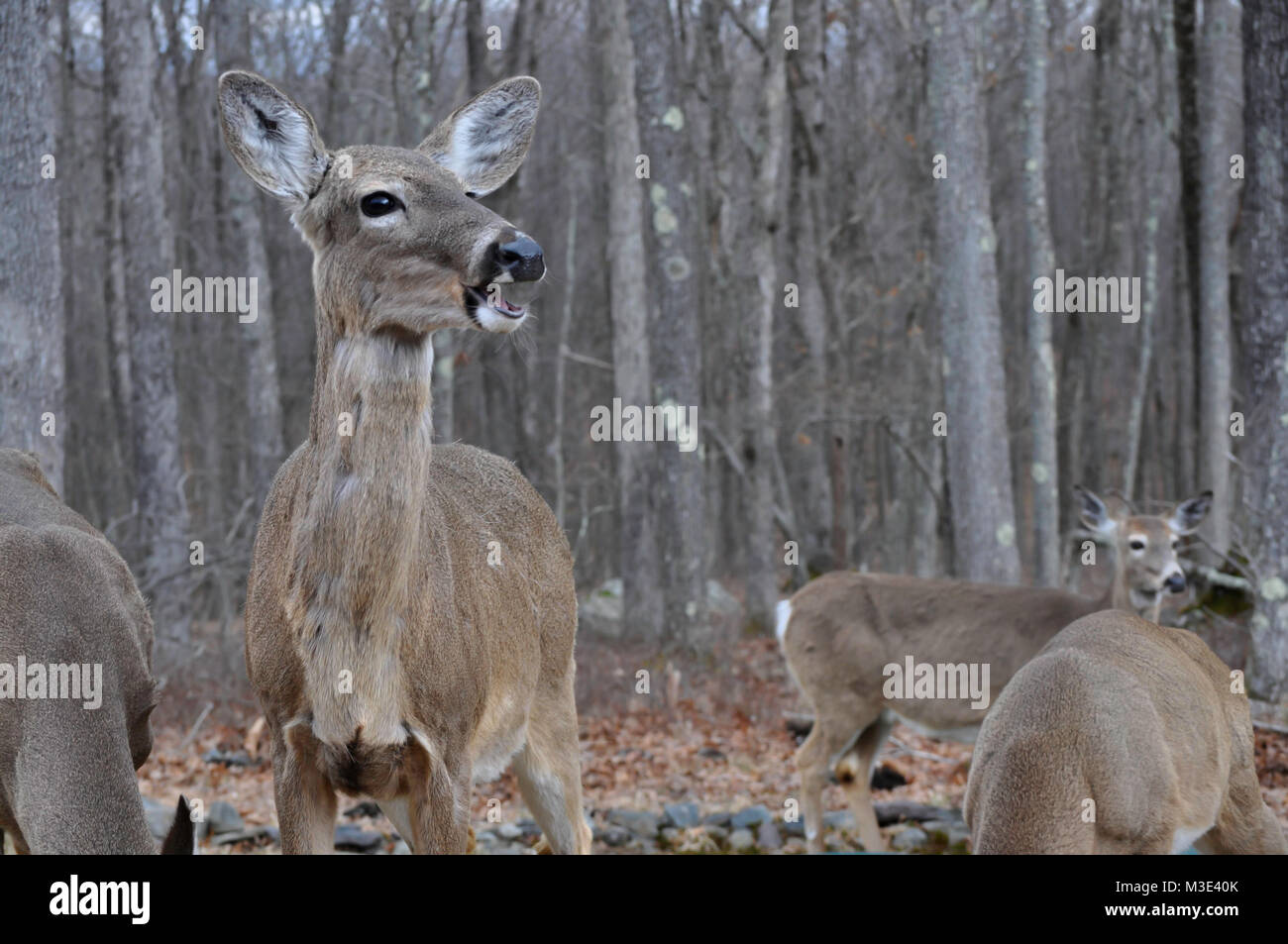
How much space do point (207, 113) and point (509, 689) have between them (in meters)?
22.8

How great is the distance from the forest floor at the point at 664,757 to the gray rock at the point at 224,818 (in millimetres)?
147

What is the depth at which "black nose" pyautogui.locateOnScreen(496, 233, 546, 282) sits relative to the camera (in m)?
4.34

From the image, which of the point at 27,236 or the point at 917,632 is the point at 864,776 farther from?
the point at 27,236

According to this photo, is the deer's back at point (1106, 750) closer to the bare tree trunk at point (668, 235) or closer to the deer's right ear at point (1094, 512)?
the deer's right ear at point (1094, 512)

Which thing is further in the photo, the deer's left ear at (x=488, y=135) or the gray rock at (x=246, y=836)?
the gray rock at (x=246, y=836)

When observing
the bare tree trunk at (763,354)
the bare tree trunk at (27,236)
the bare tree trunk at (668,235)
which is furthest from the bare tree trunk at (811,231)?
the bare tree trunk at (27,236)

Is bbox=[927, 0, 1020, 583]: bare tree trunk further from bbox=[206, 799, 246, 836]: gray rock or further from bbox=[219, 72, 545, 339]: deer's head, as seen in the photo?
bbox=[219, 72, 545, 339]: deer's head

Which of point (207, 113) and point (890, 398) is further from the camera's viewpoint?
point (207, 113)

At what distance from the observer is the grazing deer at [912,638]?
9422 mm

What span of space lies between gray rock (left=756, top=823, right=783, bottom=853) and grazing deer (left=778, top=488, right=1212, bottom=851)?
0.25 metres

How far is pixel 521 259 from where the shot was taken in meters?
4.37

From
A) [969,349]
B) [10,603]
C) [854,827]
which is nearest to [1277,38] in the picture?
[969,349]

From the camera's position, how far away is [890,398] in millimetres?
20141

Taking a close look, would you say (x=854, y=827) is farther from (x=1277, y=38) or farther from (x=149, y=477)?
(x=149, y=477)
